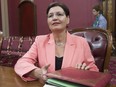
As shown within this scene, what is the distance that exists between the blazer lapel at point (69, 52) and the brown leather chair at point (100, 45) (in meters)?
0.20

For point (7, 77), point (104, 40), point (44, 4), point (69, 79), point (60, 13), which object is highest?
point (44, 4)

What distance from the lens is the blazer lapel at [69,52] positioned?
1.42 metres

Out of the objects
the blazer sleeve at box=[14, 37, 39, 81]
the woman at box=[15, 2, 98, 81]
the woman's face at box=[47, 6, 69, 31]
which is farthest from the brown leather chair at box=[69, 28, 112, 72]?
the blazer sleeve at box=[14, 37, 39, 81]

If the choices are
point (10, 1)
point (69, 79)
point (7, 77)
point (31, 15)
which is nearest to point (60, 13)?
point (7, 77)

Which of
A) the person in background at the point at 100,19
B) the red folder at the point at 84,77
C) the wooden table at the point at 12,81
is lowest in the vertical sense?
the wooden table at the point at 12,81

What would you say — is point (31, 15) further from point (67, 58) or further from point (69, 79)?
point (69, 79)

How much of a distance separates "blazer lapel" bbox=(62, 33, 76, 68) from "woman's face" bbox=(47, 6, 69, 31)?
0.39ft

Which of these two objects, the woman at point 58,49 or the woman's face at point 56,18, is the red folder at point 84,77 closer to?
the woman at point 58,49

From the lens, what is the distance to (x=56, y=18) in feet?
4.85

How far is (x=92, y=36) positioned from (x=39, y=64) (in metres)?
0.48

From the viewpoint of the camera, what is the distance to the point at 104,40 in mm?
1576

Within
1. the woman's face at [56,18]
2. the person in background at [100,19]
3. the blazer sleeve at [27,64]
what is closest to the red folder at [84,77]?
the blazer sleeve at [27,64]

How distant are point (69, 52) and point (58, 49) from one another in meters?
0.09

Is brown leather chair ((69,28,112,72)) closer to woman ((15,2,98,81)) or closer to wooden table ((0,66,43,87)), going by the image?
woman ((15,2,98,81))
